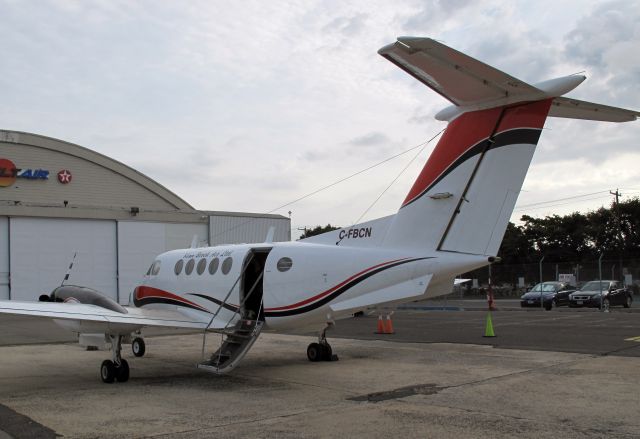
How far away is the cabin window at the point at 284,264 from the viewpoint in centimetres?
1194

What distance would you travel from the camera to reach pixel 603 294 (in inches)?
1173

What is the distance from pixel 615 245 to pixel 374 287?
5790cm

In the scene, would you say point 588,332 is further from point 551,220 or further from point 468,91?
point 551,220

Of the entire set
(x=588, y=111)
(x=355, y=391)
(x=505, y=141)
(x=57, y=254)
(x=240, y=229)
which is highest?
(x=240, y=229)

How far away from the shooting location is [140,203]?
43.0 meters

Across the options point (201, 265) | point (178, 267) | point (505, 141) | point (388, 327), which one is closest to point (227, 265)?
point (201, 265)

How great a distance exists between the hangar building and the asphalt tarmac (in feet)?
61.5

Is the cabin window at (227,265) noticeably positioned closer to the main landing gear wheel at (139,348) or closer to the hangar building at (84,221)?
the main landing gear wheel at (139,348)

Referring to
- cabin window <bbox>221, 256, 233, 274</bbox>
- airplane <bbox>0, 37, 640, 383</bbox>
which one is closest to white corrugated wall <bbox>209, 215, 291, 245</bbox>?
cabin window <bbox>221, 256, 233, 274</bbox>

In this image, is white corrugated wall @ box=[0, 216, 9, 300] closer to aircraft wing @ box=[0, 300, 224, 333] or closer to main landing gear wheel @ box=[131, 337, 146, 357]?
main landing gear wheel @ box=[131, 337, 146, 357]

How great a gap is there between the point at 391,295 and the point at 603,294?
2309 centimetres

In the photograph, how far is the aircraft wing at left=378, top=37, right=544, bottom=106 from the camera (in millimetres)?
8109

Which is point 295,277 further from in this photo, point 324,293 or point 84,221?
point 84,221

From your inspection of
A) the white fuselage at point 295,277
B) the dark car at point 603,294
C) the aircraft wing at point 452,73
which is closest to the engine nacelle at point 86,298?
the white fuselage at point 295,277
